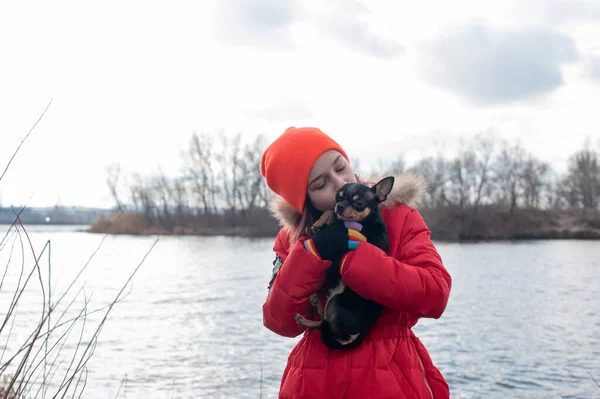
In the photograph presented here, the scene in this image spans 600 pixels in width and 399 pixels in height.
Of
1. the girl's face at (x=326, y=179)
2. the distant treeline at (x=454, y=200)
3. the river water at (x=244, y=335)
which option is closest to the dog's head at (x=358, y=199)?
the girl's face at (x=326, y=179)

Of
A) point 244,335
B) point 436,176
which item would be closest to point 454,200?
point 436,176

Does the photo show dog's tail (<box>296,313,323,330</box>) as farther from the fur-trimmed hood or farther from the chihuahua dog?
the fur-trimmed hood

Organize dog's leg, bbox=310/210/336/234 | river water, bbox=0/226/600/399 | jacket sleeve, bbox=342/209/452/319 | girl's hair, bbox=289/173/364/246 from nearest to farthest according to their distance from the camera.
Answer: jacket sleeve, bbox=342/209/452/319 → dog's leg, bbox=310/210/336/234 → girl's hair, bbox=289/173/364/246 → river water, bbox=0/226/600/399

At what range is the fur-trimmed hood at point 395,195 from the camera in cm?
220

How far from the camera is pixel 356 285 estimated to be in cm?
194

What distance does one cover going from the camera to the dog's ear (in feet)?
6.91

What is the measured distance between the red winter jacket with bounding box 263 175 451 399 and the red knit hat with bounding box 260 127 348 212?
29 centimetres

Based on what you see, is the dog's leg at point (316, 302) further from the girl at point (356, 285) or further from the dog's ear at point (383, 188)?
the dog's ear at point (383, 188)

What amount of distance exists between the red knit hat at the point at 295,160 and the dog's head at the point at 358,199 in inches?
7.9

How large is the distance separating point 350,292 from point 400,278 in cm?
20

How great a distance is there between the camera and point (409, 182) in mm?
2238

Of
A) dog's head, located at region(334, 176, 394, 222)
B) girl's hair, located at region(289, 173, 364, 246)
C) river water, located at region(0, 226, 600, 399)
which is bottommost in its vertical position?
river water, located at region(0, 226, 600, 399)

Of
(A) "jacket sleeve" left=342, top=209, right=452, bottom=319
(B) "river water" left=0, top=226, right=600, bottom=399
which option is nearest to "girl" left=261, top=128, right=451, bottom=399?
(A) "jacket sleeve" left=342, top=209, right=452, bottom=319

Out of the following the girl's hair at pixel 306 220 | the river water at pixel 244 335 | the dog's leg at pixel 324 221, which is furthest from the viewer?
the river water at pixel 244 335
